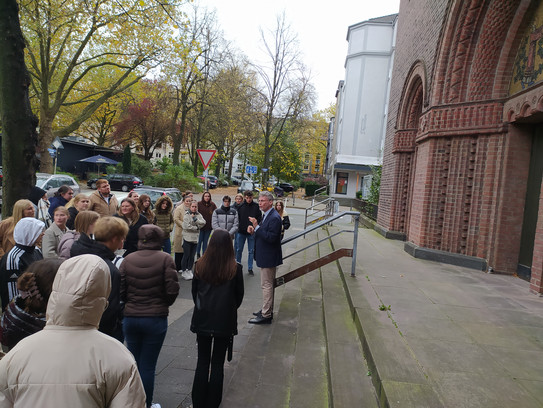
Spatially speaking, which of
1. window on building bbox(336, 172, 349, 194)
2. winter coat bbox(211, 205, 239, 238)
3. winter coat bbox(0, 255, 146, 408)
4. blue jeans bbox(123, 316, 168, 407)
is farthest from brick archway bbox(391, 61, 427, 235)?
window on building bbox(336, 172, 349, 194)

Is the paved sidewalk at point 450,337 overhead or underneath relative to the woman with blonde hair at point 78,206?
underneath

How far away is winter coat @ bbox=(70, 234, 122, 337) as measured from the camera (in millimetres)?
2578

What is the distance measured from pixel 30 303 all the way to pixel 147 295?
94 cm

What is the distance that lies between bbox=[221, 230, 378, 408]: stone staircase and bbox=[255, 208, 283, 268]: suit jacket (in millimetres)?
898

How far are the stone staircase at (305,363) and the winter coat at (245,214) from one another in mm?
2736

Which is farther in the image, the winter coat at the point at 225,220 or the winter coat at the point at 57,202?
the winter coat at the point at 225,220

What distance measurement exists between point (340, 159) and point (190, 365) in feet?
108

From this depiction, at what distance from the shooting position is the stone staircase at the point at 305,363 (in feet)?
10.1

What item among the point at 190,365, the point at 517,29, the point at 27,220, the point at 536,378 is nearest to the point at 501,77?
the point at 517,29

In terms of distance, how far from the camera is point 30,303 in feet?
6.49

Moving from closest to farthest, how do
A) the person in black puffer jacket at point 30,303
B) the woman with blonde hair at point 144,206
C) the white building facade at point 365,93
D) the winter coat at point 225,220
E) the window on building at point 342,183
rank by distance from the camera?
1. the person in black puffer jacket at point 30,303
2. the woman with blonde hair at point 144,206
3. the winter coat at point 225,220
4. the white building facade at point 365,93
5. the window on building at point 342,183

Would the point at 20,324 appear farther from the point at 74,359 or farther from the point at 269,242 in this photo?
the point at 269,242

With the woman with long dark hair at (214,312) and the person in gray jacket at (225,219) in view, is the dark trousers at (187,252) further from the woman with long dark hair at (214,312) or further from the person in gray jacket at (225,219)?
the woman with long dark hair at (214,312)

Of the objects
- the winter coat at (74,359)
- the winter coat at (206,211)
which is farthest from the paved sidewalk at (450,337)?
the winter coat at (206,211)
